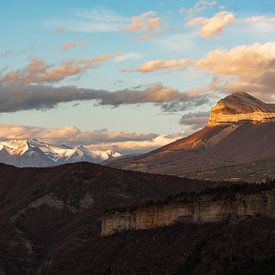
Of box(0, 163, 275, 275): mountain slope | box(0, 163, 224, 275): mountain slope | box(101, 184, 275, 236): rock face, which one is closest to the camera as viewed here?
box(0, 163, 275, 275): mountain slope

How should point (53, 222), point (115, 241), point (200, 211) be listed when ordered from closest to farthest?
point (200, 211) → point (115, 241) → point (53, 222)

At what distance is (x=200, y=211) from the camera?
107438 millimetres

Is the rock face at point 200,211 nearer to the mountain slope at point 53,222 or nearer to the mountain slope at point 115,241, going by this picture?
the mountain slope at point 115,241

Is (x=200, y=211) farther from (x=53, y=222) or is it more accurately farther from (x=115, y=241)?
(x=53, y=222)

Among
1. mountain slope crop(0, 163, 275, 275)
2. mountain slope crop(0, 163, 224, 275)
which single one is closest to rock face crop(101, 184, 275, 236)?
mountain slope crop(0, 163, 275, 275)

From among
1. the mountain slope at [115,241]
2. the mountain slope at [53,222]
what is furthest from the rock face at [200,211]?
the mountain slope at [53,222]

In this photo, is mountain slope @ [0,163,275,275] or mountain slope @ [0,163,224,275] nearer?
mountain slope @ [0,163,275,275]

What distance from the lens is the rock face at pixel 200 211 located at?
9938cm

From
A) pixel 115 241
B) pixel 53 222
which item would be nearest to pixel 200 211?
pixel 115 241

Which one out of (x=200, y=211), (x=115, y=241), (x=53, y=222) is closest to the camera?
(x=200, y=211)

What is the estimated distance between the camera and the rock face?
9938cm

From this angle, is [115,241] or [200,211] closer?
[200,211]

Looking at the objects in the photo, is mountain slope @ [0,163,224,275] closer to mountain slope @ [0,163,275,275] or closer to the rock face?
mountain slope @ [0,163,275,275]

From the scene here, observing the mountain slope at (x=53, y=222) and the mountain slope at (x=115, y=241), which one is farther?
the mountain slope at (x=53, y=222)
